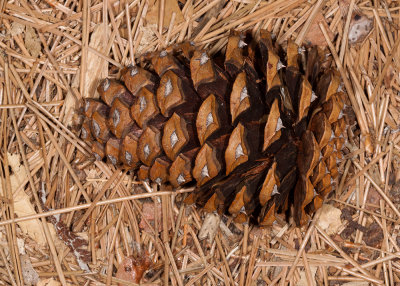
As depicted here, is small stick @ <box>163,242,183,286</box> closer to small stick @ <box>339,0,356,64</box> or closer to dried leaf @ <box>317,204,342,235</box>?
dried leaf @ <box>317,204,342,235</box>

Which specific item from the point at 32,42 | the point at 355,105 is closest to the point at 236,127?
the point at 355,105

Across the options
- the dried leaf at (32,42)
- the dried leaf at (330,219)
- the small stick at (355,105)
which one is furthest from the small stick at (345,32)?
the dried leaf at (32,42)

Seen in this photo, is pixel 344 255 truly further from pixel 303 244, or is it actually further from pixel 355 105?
pixel 355 105

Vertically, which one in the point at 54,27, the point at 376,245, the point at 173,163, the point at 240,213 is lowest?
the point at 376,245

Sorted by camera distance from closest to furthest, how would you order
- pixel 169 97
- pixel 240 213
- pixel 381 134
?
1. pixel 169 97
2. pixel 240 213
3. pixel 381 134

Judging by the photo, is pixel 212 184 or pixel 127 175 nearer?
pixel 212 184

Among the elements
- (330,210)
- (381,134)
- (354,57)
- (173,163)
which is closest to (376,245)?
(330,210)

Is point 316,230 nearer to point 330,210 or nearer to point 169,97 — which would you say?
point 330,210
